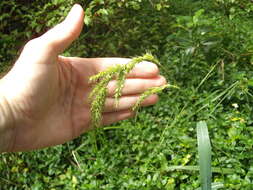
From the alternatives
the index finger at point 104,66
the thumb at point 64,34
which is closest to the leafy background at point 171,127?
the index finger at point 104,66

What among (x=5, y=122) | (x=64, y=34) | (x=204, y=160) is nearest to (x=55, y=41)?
(x=64, y=34)

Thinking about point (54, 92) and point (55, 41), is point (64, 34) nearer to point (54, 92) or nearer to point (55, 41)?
point (55, 41)

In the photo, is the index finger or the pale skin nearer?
the pale skin

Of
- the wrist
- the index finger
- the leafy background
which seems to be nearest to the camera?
the wrist

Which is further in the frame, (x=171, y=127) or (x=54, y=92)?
(x=171, y=127)

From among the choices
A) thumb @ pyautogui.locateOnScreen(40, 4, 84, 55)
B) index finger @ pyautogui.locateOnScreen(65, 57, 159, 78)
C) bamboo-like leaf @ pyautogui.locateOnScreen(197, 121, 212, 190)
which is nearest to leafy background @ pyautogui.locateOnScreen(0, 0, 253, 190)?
index finger @ pyautogui.locateOnScreen(65, 57, 159, 78)

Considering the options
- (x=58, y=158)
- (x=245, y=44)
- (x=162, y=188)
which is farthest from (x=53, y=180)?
(x=245, y=44)

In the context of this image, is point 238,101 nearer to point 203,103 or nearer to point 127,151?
point 203,103

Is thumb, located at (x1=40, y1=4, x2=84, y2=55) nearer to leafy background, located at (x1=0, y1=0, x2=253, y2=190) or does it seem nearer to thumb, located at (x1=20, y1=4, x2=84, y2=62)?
thumb, located at (x1=20, y1=4, x2=84, y2=62)
